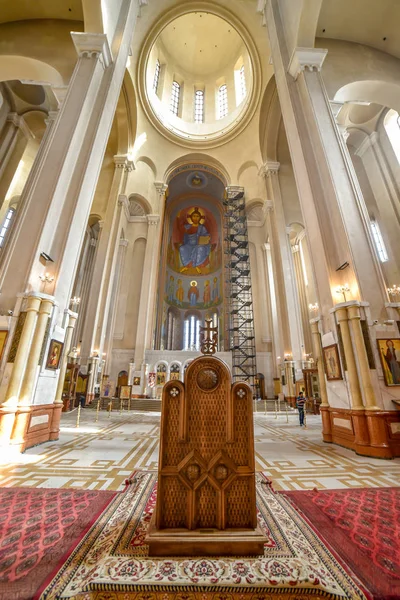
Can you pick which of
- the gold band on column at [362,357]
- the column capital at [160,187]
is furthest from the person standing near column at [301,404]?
the column capital at [160,187]

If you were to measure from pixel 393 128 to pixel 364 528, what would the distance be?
14.8 meters

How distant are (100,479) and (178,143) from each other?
24.0 m

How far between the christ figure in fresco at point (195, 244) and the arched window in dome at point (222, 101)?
28.4 feet

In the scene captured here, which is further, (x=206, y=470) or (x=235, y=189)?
(x=235, y=189)

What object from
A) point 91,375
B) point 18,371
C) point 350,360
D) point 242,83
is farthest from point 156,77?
point 350,360

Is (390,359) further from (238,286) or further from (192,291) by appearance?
(192,291)

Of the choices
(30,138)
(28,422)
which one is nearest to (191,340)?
(30,138)

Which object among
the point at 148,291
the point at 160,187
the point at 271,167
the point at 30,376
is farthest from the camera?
the point at 160,187

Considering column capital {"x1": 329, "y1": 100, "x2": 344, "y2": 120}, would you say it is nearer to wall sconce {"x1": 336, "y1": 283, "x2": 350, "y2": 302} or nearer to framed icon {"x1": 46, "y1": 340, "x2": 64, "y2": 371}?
wall sconce {"x1": 336, "y1": 283, "x2": 350, "y2": 302}

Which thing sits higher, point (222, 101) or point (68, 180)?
point (222, 101)

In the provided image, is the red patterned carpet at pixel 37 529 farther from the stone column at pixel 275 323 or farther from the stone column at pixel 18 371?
the stone column at pixel 275 323

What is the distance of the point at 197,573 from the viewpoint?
4.83 ft

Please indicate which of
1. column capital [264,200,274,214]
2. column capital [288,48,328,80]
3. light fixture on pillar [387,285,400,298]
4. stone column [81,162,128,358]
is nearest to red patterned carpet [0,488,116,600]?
light fixture on pillar [387,285,400,298]

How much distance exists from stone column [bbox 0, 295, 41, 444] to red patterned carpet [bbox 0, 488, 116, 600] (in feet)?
7.09
